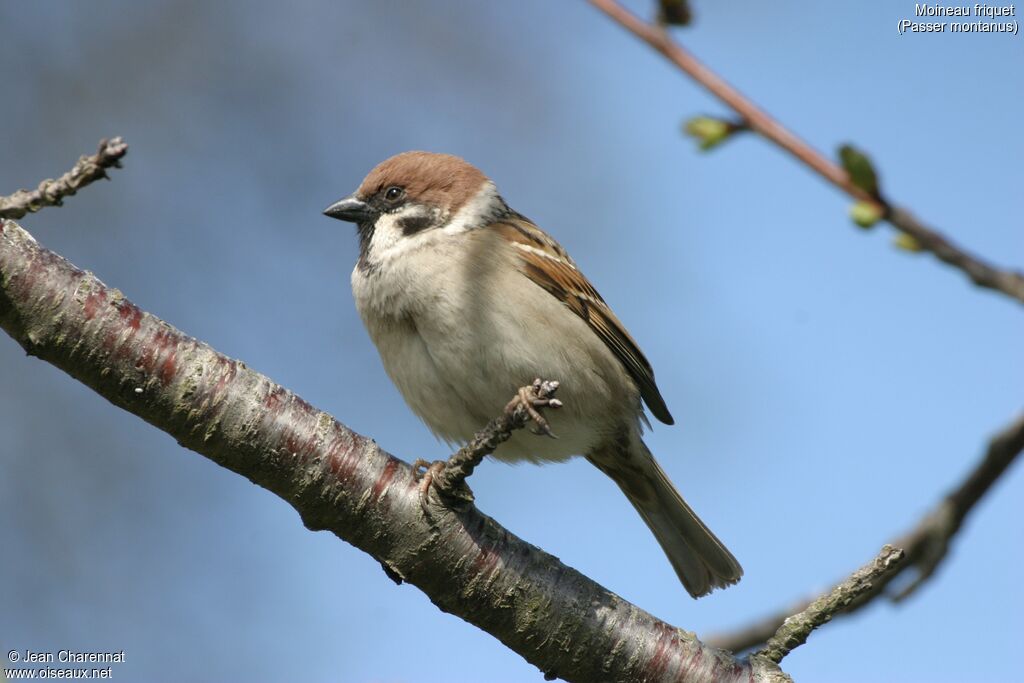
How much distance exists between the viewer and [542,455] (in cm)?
375

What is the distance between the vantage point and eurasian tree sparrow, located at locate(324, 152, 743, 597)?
11.2ft

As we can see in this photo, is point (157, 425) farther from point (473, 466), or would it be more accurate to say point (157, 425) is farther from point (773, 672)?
point (773, 672)

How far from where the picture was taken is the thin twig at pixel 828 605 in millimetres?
2357

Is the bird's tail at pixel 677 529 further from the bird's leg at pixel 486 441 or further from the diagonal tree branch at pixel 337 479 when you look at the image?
the bird's leg at pixel 486 441

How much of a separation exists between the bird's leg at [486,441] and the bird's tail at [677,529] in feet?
4.49

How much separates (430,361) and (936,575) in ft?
6.37

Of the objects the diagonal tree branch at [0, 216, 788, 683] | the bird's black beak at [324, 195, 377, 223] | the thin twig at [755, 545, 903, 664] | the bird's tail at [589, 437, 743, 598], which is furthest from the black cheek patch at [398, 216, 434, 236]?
the thin twig at [755, 545, 903, 664]

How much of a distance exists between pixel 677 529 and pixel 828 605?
1498 millimetres

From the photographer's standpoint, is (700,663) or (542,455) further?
(542,455)

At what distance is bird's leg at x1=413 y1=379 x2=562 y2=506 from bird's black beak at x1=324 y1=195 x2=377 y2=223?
1.55 meters

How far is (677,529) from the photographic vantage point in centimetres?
400

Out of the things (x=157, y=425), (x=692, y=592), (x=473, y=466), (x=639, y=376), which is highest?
(x=639, y=376)

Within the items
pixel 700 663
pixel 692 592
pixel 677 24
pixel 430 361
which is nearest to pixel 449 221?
pixel 430 361

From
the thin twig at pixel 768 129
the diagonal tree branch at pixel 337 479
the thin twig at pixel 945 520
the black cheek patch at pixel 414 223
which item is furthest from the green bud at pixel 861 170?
the black cheek patch at pixel 414 223
